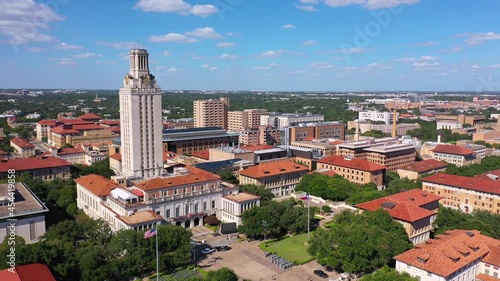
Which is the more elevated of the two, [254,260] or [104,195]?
[104,195]

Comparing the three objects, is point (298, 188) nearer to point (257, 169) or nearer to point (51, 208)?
point (257, 169)

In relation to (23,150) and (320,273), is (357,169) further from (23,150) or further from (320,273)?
(23,150)

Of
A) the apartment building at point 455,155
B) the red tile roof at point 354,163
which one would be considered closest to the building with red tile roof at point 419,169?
the red tile roof at point 354,163

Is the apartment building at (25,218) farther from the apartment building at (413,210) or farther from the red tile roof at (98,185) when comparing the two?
the apartment building at (413,210)

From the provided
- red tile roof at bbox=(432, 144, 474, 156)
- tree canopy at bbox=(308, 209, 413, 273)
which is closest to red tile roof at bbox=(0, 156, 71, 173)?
tree canopy at bbox=(308, 209, 413, 273)

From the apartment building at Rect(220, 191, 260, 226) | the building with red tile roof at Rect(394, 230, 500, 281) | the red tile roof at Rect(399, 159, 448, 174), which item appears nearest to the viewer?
the building with red tile roof at Rect(394, 230, 500, 281)

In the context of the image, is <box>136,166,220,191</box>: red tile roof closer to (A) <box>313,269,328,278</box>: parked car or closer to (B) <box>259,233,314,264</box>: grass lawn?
(B) <box>259,233,314,264</box>: grass lawn

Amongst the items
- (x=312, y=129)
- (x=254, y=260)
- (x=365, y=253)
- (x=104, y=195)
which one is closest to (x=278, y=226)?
(x=254, y=260)
